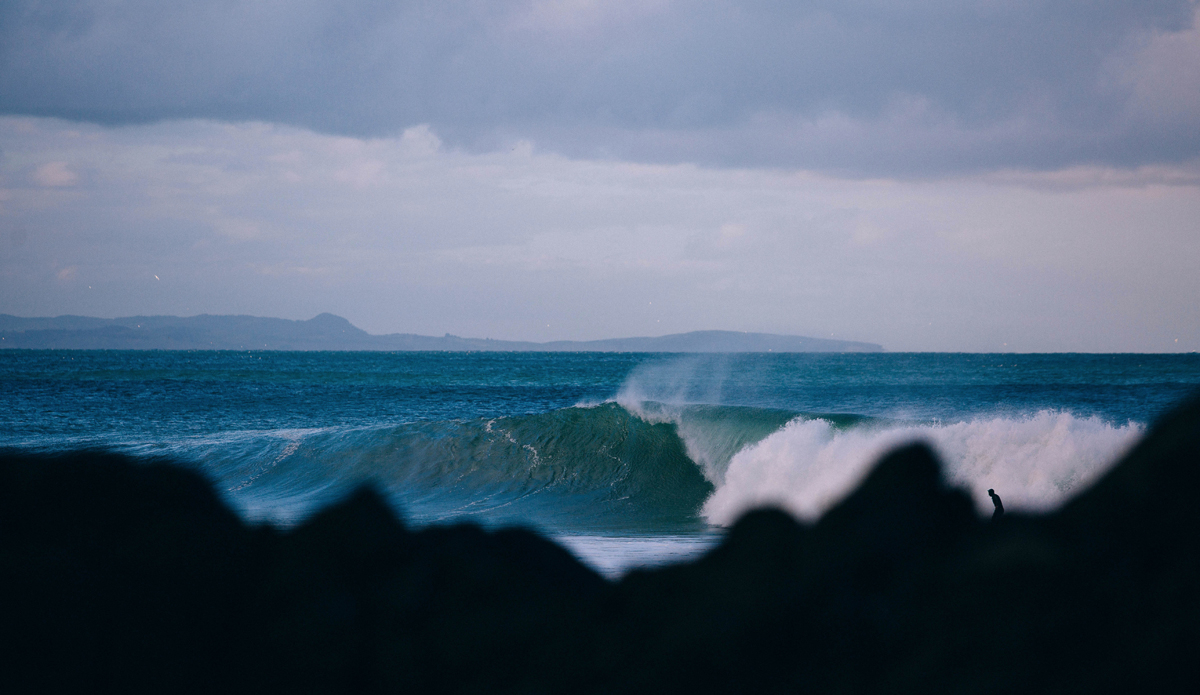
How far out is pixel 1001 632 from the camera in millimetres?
1329

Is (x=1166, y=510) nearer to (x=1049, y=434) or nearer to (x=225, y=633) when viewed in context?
(x=225, y=633)

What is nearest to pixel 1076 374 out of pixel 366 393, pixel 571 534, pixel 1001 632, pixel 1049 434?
pixel 366 393

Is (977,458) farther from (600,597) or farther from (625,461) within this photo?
(600,597)

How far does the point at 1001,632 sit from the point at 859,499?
0.54 m

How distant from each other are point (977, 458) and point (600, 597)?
45.8 ft

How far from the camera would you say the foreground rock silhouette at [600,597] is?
1331 mm

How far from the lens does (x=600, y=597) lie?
6.03ft

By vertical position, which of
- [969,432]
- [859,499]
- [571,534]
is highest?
[859,499]

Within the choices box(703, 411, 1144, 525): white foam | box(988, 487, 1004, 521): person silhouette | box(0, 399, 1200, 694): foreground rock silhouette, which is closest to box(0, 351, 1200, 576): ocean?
box(703, 411, 1144, 525): white foam

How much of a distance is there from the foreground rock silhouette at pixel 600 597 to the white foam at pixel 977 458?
11.1 metres

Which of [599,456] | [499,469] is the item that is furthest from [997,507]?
[599,456]

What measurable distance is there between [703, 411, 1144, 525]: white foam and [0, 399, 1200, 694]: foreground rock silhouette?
11101 millimetres

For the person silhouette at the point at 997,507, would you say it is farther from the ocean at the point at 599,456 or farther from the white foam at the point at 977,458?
the white foam at the point at 977,458

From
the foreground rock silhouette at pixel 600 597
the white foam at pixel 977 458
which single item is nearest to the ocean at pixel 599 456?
the white foam at pixel 977 458
